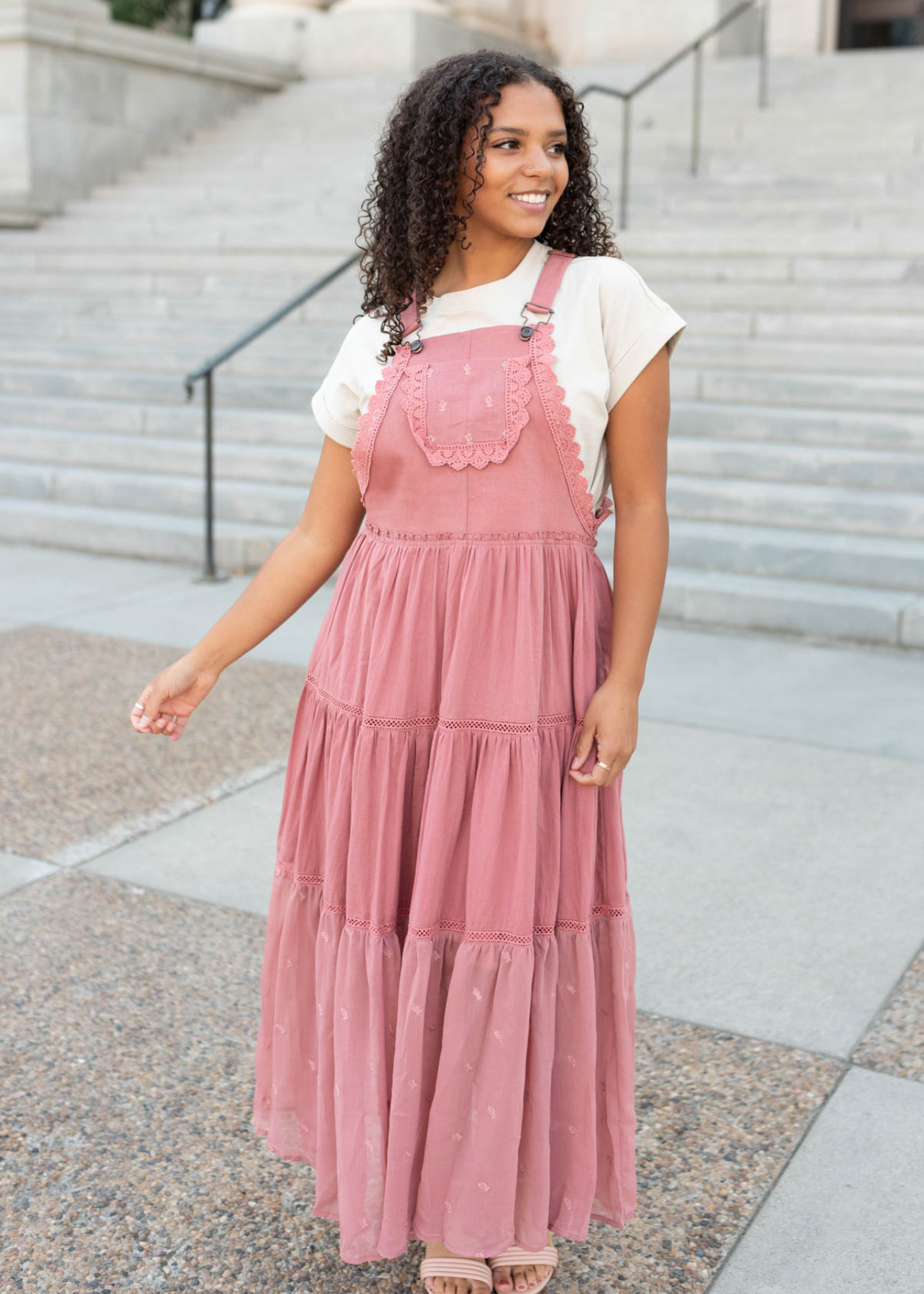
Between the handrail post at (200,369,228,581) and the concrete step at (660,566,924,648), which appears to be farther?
the handrail post at (200,369,228,581)

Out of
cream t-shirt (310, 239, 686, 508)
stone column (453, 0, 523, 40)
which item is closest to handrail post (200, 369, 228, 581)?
cream t-shirt (310, 239, 686, 508)

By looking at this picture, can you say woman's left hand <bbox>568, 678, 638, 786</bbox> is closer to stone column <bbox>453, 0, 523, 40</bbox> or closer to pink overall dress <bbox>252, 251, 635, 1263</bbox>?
pink overall dress <bbox>252, 251, 635, 1263</bbox>

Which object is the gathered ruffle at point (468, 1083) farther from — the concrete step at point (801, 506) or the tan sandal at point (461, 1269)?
the concrete step at point (801, 506)

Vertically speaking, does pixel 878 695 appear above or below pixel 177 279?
below

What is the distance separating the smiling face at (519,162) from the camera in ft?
6.77

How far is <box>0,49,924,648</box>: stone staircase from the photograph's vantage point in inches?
285

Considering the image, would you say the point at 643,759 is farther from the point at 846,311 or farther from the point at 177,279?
the point at 177,279

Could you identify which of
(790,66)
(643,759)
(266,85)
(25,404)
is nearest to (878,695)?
(643,759)

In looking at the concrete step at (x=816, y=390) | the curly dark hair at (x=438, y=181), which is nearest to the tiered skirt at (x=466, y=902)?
the curly dark hair at (x=438, y=181)

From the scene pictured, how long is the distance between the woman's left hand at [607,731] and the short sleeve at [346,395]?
0.56 metres

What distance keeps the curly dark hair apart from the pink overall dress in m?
0.08

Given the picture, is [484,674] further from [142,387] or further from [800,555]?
[142,387]

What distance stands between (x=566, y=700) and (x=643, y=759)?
2.88 m

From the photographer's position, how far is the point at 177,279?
38.3 ft
